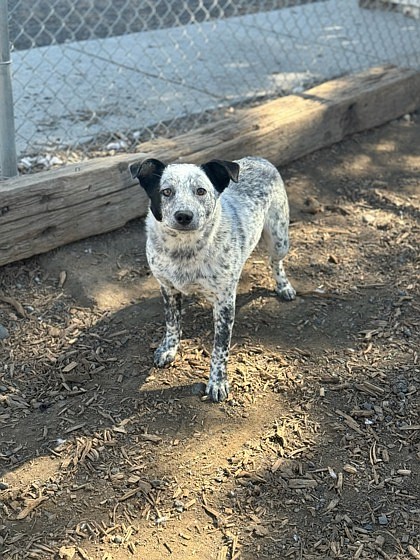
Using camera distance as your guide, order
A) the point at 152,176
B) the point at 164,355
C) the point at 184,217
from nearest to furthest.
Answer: the point at 184,217 → the point at 152,176 → the point at 164,355

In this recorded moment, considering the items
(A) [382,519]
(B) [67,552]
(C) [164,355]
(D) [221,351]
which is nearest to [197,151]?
(C) [164,355]

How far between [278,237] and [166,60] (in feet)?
11.5

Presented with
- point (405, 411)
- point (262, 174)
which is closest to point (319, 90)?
point (262, 174)

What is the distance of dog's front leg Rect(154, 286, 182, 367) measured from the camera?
13.7 feet

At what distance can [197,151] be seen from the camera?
17.9ft

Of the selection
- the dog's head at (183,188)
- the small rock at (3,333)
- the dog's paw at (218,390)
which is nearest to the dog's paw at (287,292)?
the dog's paw at (218,390)

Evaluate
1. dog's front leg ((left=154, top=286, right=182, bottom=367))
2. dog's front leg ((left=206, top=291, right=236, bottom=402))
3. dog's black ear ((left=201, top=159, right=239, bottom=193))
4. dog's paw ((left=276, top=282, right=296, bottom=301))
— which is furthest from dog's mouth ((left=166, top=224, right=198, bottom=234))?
dog's paw ((left=276, top=282, right=296, bottom=301))

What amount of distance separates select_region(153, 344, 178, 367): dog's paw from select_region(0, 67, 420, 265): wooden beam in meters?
1.11

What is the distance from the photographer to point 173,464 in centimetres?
356

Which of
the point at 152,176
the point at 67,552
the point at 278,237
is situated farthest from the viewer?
the point at 278,237

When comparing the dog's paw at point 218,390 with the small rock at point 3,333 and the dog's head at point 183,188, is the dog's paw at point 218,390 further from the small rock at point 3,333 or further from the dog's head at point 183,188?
the small rock at point 3,333

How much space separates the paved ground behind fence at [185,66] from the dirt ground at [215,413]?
1.41 meters

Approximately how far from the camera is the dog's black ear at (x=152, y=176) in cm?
355

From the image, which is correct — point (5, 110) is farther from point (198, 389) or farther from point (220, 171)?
point (198, 389)
